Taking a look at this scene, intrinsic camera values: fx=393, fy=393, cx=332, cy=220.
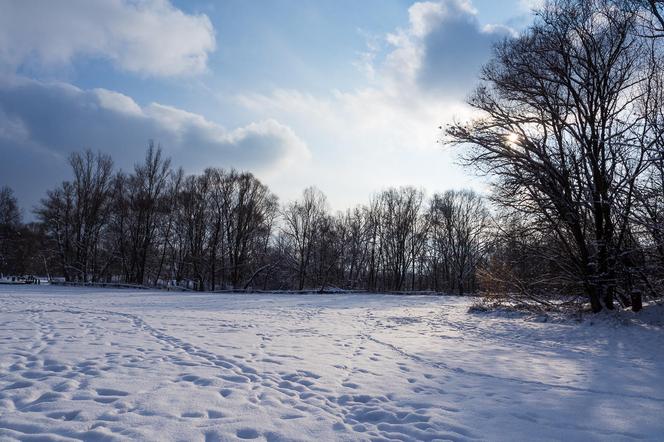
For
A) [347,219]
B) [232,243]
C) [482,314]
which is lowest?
[482,314]

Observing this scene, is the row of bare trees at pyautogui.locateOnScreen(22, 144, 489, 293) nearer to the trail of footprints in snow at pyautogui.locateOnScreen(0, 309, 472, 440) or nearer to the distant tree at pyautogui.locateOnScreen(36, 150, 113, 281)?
the distant tree at pyautogui.locateOnScreen(36, 150, 113, 281)

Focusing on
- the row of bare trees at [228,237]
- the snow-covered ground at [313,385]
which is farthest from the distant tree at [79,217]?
the snow-covered ground at [313,385]

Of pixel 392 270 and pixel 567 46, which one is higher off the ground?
pixel 567 46

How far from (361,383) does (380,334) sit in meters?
5.11

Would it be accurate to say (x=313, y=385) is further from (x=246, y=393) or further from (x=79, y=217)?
(x=79, y=217)

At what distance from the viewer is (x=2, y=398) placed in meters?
4.13

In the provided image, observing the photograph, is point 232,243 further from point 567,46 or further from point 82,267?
point 567,46

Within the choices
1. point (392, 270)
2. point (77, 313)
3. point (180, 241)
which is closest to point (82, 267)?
point (180, 241)

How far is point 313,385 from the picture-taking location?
5.35 meters

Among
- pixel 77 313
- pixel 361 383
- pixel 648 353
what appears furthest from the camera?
pixel 77 313

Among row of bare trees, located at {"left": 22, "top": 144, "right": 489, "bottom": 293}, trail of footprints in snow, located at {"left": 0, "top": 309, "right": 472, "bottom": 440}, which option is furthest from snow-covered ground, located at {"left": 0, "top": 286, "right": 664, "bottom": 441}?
row of bare trees, located at {"left": 22, "top": 144, "right": 489, "bottom": 293}

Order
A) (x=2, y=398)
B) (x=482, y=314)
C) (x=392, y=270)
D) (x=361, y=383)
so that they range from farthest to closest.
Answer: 1. (x=392, y=270)
2. (x=482, y=314)
3. (x=361, y=383)
4. (x=2, y=398)

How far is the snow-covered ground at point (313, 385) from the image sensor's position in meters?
3.79

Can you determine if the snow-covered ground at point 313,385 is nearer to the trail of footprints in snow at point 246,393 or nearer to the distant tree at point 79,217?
the trail of footprints in snow at point 246,393
